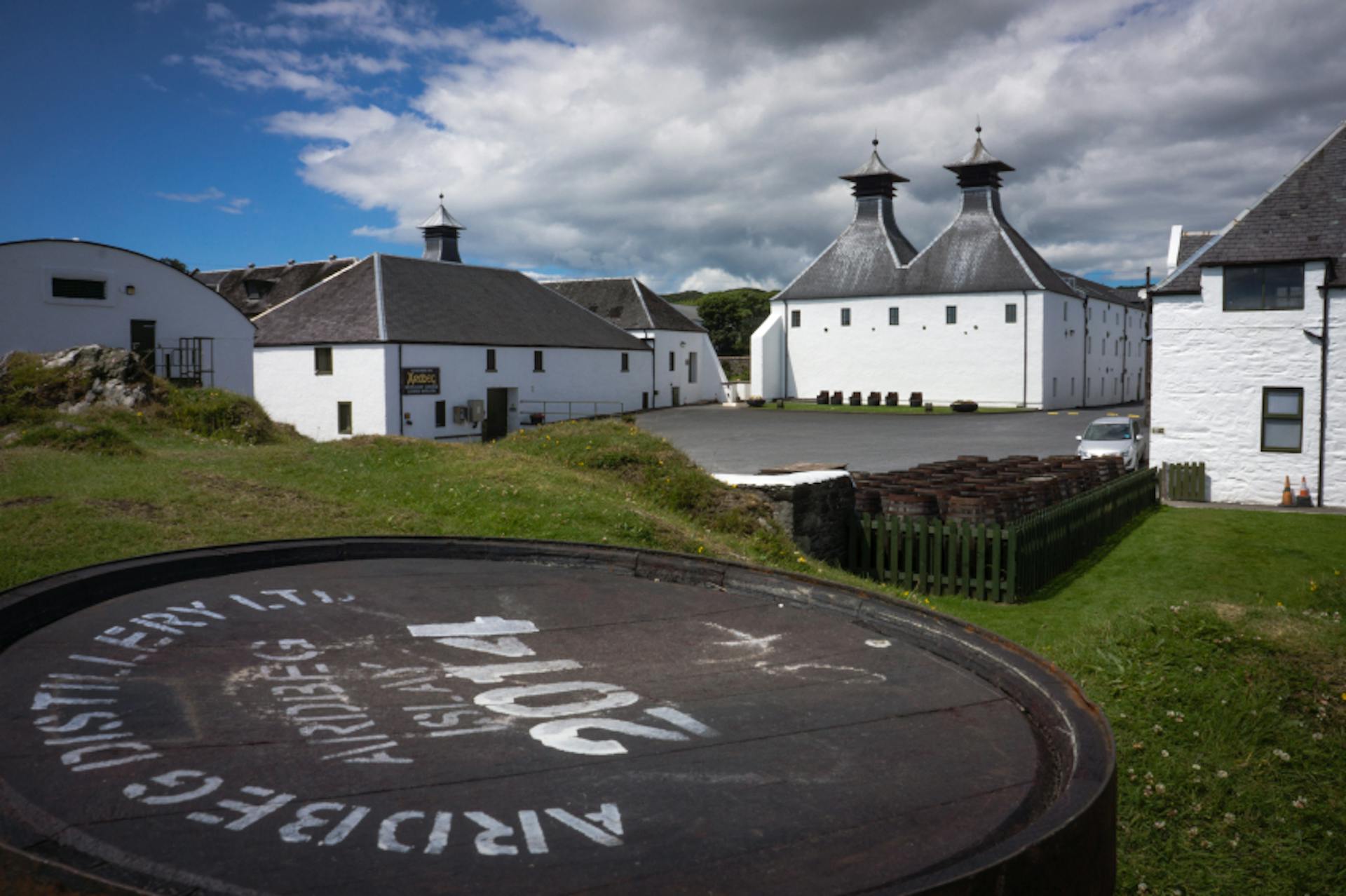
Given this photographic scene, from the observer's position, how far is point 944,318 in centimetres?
5991

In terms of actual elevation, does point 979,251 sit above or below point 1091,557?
above

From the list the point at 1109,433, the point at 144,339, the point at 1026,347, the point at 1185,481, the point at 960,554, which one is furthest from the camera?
the point at 1026,347

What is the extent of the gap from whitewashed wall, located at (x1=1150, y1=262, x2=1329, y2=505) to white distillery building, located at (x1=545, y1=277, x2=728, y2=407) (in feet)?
124

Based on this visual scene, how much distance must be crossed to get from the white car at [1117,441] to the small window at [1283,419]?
3315 mm

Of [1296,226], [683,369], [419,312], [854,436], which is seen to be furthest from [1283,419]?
[683,369]

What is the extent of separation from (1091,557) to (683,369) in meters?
47.9

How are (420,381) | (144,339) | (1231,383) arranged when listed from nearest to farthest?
(1231,383), (144,339), (420,381)

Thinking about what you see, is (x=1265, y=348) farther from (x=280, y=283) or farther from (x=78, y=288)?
(x=280, y=283)

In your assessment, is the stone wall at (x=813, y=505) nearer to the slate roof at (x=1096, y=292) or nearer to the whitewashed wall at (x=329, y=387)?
the whitewashed wall at (x=329, y=387)

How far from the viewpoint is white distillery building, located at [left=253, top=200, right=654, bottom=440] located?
142ft

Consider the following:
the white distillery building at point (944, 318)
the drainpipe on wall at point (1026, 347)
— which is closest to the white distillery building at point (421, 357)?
the white distillery building at point (944, 318)

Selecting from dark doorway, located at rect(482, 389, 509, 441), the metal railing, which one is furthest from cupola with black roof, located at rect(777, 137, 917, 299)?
dark doorway, located at rect(482, 389, 509, 441)

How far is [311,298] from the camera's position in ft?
158

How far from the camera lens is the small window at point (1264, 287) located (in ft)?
77.8
